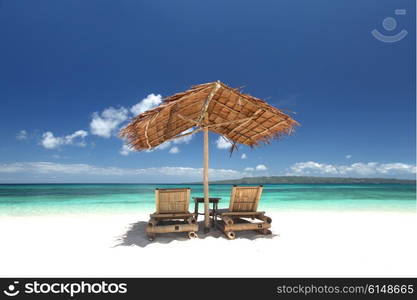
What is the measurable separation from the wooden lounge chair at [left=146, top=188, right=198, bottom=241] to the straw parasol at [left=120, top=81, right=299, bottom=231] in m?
0.49

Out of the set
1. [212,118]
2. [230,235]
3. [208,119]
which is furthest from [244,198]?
[212,118]

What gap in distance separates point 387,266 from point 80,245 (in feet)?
16.0

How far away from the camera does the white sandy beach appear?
2.65m

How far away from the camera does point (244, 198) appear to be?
4258 mm

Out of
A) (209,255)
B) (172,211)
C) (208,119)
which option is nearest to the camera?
(209,255)

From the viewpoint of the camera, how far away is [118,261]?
2938 mm

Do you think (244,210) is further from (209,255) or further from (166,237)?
(166,237)

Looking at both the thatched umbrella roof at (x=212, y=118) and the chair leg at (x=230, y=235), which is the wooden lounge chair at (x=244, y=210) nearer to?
the chair leg at (x=230, y=235)

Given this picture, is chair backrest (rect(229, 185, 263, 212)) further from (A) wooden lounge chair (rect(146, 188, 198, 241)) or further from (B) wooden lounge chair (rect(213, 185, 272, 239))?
(A) wooden lounge chair (rect(146, 188, 198, 241))

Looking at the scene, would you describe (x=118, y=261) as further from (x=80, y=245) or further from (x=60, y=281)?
(x=80, y=245)

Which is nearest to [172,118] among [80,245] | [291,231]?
[80,245]

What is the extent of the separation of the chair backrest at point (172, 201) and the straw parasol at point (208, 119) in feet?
1.94

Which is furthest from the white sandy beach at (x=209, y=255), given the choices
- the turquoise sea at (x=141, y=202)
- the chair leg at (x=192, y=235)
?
the turquoise sea at (x=141, y=202)

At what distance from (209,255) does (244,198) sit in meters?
1.48
